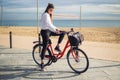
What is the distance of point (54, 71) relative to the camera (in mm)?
9375

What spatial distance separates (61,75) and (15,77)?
1282 mm

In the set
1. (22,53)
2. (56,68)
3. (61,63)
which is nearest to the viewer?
(56,68)

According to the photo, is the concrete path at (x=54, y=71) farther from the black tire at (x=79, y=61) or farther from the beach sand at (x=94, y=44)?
the beach sand at (x=94, y=44)

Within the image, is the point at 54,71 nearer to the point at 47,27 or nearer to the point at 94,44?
the point at 47,27

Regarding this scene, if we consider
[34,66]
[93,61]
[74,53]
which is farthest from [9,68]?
[93,61]

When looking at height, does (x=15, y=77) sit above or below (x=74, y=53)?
below

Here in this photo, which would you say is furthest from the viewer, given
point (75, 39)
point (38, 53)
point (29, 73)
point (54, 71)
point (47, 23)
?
point (38, 53)

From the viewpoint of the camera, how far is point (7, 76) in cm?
870

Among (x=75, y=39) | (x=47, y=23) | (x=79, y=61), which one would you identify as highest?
(x=47, y=23)

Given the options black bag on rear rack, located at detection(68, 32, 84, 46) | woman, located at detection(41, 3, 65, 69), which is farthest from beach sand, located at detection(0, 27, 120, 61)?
woman, located at detection(41, 3, 65, 69)

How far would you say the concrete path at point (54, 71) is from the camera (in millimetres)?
8570

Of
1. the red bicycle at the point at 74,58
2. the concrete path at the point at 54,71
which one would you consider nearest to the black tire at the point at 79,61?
the red bicycle at the point at 74,58

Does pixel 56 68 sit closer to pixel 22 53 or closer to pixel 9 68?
pixel 9 68

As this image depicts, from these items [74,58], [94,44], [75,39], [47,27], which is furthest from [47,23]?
[94,44]
